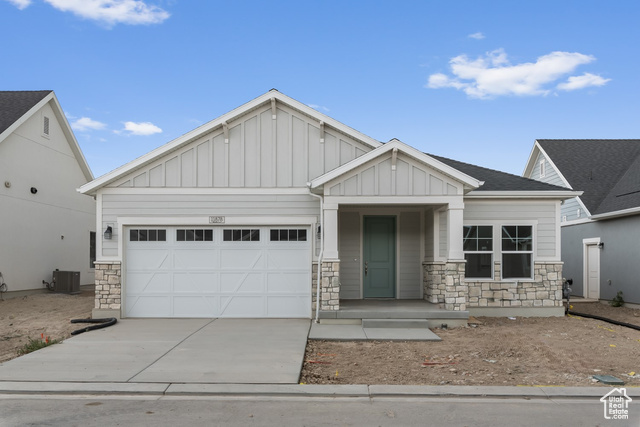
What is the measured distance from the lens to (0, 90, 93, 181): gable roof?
51.6 ft

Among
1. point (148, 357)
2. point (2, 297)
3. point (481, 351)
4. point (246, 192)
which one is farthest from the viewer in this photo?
point (2, 297)

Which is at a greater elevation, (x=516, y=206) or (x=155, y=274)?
(x=516, y=206)

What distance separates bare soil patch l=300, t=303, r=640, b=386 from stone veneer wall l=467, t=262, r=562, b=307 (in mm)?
1236

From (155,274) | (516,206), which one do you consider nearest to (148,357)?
(155,274)

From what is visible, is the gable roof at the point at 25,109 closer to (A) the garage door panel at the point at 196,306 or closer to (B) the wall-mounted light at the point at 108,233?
(B) the wall-mounted light at the point at 108,233

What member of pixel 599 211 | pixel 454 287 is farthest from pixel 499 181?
pixel 599 211

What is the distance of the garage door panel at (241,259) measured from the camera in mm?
12258

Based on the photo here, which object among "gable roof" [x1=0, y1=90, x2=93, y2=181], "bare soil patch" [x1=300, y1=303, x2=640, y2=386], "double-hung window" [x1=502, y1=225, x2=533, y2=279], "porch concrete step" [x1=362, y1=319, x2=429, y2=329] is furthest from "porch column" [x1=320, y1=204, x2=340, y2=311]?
"gable roof" [x1=0, y1=90, x2=93, y2=181]

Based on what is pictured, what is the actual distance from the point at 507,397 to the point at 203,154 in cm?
856

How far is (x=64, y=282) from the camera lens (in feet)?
56.6

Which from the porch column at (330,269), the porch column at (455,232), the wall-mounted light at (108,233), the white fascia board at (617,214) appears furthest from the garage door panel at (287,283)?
the white fascia board at (617,214)

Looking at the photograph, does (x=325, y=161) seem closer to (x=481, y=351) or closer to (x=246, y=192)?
(x=246, y=192)

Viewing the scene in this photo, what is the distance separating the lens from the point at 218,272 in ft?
40.2

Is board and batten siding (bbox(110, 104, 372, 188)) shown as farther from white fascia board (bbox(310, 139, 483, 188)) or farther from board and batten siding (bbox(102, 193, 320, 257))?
white fascia board (bbox(310, 139, 483, 188))
